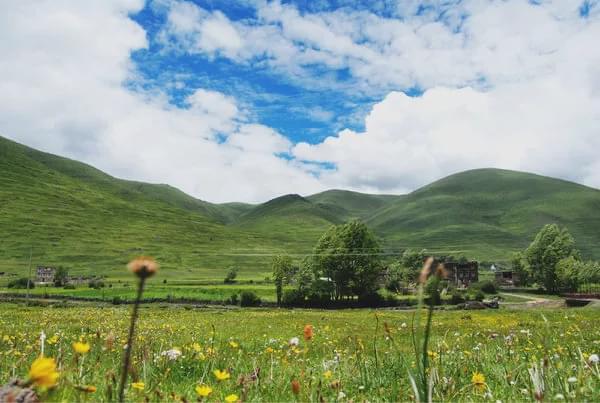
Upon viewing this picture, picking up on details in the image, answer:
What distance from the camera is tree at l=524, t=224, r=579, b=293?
12206cm

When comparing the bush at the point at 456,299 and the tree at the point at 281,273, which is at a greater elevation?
the tree at the point at 281,273

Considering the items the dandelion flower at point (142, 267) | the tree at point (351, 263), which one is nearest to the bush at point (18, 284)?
the tree at point (351, 263)

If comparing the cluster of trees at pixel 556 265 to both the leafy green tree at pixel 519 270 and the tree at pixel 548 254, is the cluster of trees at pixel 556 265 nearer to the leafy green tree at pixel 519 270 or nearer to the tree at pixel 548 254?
the tree at pixel 548 254

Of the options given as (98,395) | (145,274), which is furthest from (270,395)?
(145,274)

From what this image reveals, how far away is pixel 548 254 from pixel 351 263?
60.7 m

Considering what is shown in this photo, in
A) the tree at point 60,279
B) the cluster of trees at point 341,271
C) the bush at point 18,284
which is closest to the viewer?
the cluster of trees at point 341,271

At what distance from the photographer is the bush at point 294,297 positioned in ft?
328

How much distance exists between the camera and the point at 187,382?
5.01 m

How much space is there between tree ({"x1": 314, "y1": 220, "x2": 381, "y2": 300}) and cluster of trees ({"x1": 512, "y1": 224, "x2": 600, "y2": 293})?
52.8 meters

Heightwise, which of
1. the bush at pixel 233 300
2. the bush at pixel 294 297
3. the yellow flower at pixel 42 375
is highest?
the yellow flower at pixel 42 375

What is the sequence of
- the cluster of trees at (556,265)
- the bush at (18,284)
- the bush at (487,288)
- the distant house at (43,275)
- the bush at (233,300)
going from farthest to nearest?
the distant house at (43,275), the bush at (18,284), the bush at (487,288), the cluster of trees at (556,265), the bush at (233,300)

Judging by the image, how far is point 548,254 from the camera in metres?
122

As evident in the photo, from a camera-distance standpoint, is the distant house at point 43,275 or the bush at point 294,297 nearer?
the bush at point 294,297

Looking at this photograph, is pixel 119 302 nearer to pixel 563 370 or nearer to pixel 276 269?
pixel 276 269
